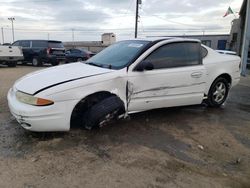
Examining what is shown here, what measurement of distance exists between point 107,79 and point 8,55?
15.5 m

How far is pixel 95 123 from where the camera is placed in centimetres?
429

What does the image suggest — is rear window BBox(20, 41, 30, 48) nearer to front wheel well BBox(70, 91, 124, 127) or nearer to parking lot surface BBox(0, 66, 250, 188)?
parking lot surface BBox(0, 66, 250, 188)

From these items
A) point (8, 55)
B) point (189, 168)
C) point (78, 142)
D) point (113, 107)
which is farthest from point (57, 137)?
point (8, 55)

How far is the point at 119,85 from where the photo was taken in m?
4.59

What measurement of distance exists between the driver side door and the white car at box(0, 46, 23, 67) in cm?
1511

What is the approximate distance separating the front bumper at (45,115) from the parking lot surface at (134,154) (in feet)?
0.82

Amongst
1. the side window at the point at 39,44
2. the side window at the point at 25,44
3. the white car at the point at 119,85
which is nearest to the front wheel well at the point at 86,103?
the white car at the point at 119,85

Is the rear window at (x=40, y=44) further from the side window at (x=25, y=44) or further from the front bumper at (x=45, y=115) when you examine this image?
the front bumper at (x=45, y=115)

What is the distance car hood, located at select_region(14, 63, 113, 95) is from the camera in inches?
165

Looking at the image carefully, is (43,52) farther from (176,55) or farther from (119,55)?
(176,55)

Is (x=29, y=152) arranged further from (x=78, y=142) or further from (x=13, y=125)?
(x=13, y=125)

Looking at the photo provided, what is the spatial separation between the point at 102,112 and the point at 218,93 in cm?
313

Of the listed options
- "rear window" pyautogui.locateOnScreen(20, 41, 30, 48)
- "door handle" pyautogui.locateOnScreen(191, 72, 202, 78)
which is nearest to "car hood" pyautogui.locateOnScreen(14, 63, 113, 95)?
"door handle" pyautogui.locateOnScreen(191, 72, 202, 78)

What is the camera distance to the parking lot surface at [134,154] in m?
3.22
